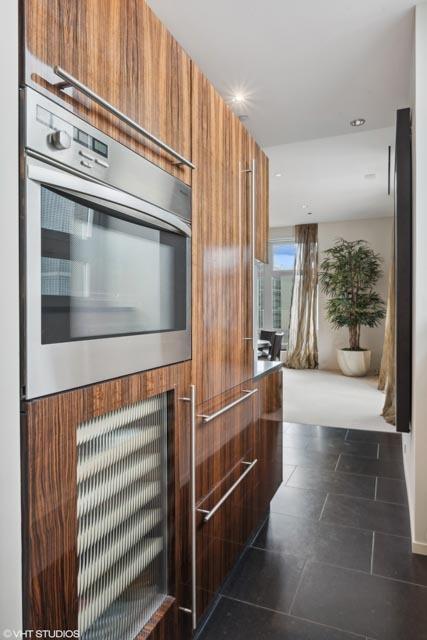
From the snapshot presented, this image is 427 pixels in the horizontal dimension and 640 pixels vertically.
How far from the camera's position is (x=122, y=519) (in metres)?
1.11

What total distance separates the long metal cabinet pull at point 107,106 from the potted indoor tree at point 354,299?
273 inches

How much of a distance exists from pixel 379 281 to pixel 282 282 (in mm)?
2210

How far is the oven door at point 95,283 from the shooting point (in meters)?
0.80

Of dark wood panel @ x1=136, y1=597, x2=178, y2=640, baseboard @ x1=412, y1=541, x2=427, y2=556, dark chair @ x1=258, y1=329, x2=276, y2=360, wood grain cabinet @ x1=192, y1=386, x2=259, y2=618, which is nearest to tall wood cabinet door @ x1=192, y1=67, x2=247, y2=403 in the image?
wood grain cabinet @ x1=192, y1=386, x2=259, y2=618

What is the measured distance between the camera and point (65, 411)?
0.87 meters

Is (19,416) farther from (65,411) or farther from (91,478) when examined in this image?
(91,478)

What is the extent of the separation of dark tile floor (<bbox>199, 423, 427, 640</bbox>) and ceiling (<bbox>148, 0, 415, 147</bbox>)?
2.77m

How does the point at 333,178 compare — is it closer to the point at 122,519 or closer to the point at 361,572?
the point at 361,572

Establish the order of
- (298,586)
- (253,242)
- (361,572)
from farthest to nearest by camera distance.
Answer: (253,242) < (361,572) < (298,586)

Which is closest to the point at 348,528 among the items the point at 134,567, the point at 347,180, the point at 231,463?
the point at 231,463

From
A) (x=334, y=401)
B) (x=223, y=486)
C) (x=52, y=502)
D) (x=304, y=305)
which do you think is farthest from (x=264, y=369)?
(x=304, y=305)

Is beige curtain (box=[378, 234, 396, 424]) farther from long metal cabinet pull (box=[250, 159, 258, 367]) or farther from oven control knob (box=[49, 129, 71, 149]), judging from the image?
oven control knob (box=[49, 129, 71, 149])

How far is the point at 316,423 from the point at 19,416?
4.17 metres

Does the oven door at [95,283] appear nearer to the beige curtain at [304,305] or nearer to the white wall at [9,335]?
the white wall at [9,335]
